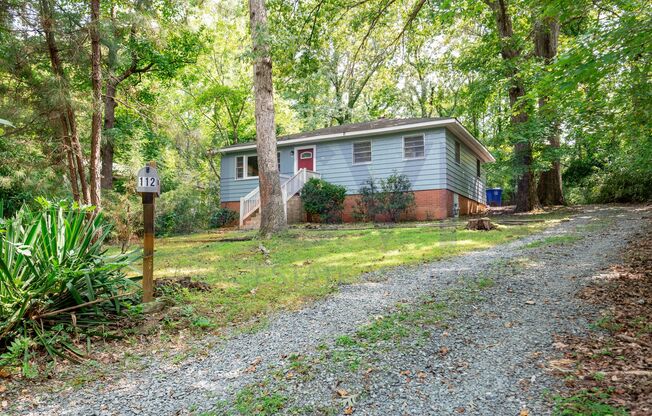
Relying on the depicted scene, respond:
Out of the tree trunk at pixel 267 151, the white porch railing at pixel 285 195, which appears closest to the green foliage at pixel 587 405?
the tree trunk at pixel 267 151

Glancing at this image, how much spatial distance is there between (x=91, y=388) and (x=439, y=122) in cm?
1441

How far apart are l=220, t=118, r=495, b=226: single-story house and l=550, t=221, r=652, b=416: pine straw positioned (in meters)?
10.9

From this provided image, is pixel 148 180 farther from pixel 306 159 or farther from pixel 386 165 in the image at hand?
pixel 306 159

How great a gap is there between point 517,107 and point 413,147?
420cm

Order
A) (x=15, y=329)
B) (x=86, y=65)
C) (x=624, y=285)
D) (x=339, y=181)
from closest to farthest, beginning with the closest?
1. (x=15, y=329)
2. (x=624, y=285)
3. (x=86, y=65)
4. (x=339, y=181)

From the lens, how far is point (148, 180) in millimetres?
4539

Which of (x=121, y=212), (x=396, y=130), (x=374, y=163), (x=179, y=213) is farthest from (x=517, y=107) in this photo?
(x=179, y=213)

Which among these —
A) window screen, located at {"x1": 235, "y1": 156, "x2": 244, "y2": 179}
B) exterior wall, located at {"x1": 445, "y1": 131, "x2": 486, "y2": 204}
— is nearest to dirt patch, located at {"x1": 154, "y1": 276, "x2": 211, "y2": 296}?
exterior wall, located at {"x1": 445, "y1": 131, "x2": 486, "y2": 204}

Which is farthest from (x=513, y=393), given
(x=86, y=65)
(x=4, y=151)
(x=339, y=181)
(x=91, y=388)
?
(x=339, y=181)

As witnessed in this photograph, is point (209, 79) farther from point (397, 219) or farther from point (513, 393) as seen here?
point (513, 393)

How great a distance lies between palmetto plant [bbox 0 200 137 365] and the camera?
11.2 feet

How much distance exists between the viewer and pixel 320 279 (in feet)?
20.1

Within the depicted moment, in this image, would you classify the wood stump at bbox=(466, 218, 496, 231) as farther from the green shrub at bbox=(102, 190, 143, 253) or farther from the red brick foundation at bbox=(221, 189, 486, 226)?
the green shrub at bbox=(102, 190, 143, 253)

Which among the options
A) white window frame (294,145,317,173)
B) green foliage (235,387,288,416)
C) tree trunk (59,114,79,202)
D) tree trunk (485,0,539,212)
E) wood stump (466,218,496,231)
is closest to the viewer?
green foliage (235,387,288,416)
